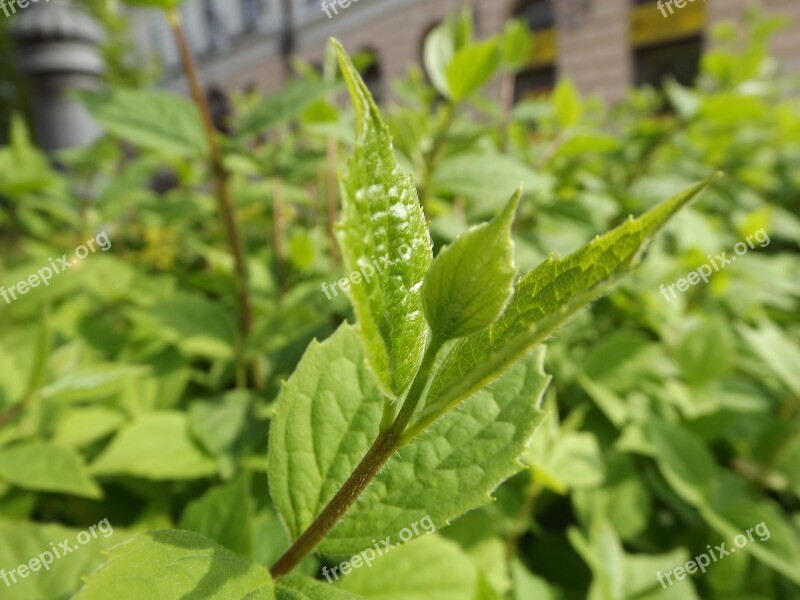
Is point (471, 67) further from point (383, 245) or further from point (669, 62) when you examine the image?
point (669, 62)

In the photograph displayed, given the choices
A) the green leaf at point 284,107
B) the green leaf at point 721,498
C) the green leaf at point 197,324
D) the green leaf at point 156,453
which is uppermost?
the green leaf at point 284,107

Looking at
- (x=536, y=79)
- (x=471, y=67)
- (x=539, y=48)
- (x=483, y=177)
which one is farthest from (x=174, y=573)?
(x=536, y=79)

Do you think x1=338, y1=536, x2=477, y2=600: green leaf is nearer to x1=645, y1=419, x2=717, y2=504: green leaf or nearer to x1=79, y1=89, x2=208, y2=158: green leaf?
x1=645, y1=419, x2=717, y2=504: green leaf

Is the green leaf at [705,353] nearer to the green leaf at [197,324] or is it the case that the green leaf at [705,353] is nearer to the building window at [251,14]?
the green leaf at [197,324]

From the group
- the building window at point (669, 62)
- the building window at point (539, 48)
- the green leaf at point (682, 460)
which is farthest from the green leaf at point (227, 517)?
the building window at point (539, 48)

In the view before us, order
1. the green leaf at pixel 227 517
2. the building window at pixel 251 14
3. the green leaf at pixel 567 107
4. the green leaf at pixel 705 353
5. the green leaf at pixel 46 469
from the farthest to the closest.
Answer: the building window at pixel 251 14
the green leaf at pixel 567 107
the green leaf at pixel 705 353
the green leaf at pixel 46 469
the green leaf at pixel 227 517

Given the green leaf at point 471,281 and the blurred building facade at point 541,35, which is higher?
the blurred building facade at point 541,35

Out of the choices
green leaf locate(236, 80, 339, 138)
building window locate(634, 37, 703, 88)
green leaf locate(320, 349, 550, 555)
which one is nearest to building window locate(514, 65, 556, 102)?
building window locate(634, 37, 703, 88)
